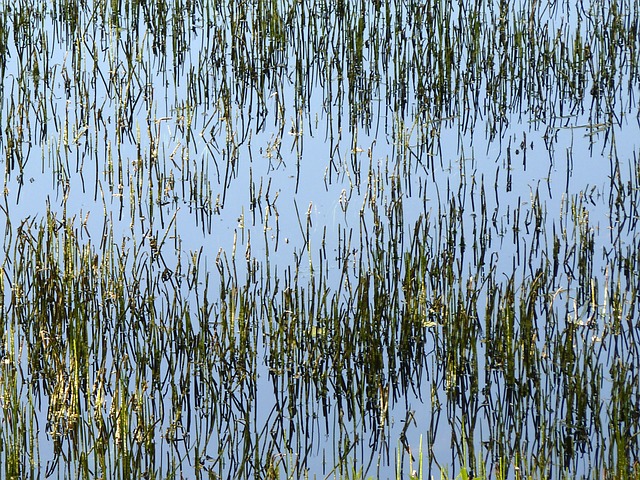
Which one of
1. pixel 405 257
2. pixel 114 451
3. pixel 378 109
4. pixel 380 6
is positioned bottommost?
pixel 114 451

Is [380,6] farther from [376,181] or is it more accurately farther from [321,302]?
[321,302]

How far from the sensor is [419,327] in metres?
4.68

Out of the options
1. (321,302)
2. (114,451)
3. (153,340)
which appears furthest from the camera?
(321,302)

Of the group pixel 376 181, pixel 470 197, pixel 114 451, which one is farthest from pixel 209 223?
pixel 114 451

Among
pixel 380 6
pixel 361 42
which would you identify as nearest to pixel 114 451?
pixel 361 42

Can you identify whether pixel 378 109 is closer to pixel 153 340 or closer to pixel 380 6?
pixel 380 6

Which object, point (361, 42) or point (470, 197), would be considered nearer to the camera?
point (470, 197)

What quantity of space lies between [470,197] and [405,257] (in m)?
1.00

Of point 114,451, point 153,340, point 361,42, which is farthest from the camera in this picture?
point 361,42

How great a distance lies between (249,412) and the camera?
4.23 meters

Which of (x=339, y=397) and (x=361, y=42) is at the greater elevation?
(x=361, y=42)

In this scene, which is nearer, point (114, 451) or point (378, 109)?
point (114, 451)

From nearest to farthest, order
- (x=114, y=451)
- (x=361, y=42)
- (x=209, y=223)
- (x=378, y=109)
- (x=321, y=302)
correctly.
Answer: (x=114, y=451)
(x=321, y=302)
(x=209, y=223)
(x=378, y=109)
(x=361, y=42)

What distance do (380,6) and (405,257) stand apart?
3.49m
